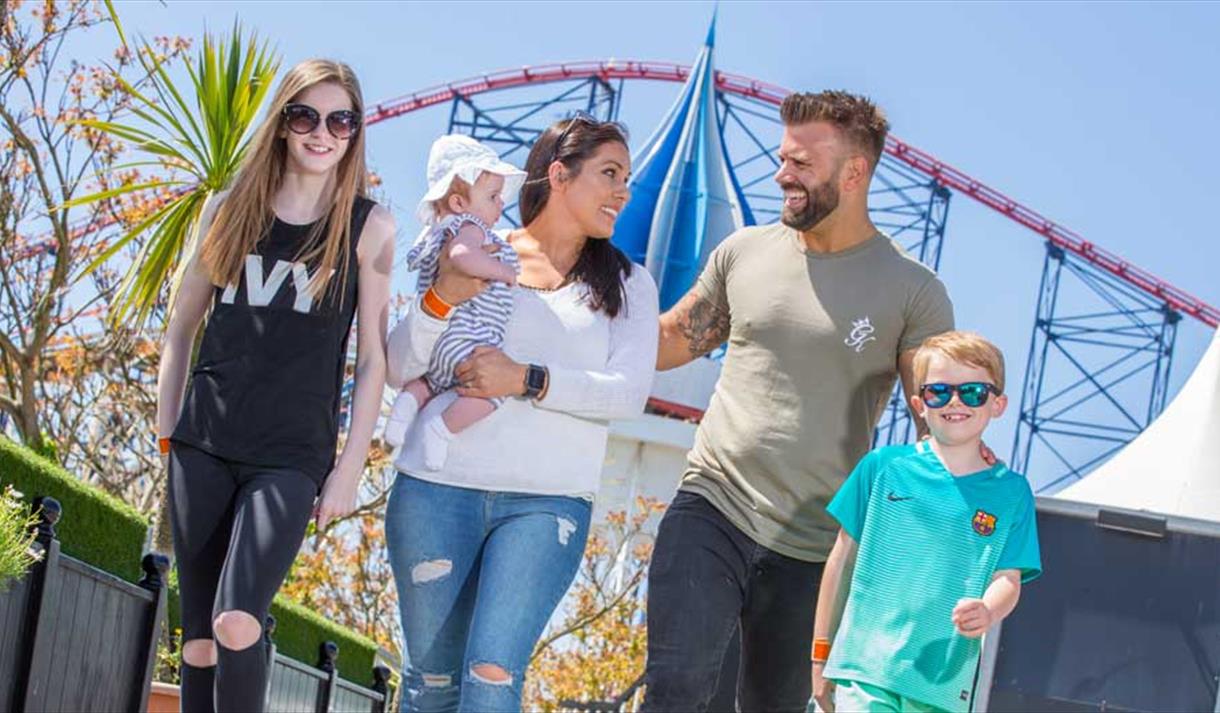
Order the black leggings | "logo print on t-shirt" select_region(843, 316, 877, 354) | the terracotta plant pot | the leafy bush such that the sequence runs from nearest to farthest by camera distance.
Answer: the black leggings
"logo print on t-shirt" select_region(843, 316, 877, 354)
the leafy bush
the terracotta plant pot

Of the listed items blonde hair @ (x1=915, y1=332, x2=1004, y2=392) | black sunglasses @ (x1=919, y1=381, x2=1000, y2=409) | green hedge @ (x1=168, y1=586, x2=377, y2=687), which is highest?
blonde hair @ (x1=915, y1=332, x2=1004, y2=392)

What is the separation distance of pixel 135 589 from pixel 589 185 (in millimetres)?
4893

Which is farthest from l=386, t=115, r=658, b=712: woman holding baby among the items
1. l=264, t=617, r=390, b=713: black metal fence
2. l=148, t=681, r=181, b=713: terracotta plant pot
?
l=148, t=681, r=181, b=713: terracotta plant pot

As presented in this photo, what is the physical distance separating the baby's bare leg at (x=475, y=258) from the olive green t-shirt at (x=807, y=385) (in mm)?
863

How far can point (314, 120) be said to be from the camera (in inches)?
203

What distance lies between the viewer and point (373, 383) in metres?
5.16

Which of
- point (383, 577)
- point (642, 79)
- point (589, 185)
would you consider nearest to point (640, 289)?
point (589, 185)

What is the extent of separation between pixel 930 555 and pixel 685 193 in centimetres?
4122

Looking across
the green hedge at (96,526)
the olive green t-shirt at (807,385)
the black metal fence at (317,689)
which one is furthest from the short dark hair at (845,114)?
the black metal fence at (317,689)

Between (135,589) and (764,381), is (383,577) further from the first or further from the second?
(764,381)

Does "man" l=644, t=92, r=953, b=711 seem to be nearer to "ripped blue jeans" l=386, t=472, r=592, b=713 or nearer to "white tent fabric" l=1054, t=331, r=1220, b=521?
"ripped blue jeans" l=386, t=472, r=592, b=713

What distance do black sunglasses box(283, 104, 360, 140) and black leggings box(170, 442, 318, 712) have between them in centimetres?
90

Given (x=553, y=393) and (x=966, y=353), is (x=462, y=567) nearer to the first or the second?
(x=553, y=393)

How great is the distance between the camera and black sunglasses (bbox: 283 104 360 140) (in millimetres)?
5168
